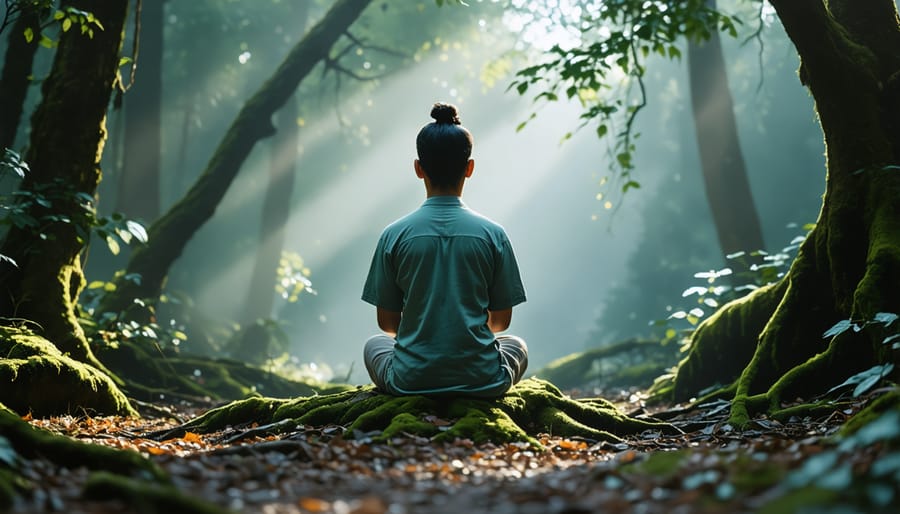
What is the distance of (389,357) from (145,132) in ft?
45.0

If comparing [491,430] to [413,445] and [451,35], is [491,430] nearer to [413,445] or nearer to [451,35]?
[413,445]

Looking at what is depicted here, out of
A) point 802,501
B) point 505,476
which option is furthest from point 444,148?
point 802,501

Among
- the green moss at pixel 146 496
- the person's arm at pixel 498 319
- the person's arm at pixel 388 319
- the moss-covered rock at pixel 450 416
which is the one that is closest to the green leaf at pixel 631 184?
the moss-covered rock at pixel 450 416

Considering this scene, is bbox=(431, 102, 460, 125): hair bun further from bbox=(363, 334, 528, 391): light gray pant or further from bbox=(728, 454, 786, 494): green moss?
bbox=(728, 454, 786, 494): green moss

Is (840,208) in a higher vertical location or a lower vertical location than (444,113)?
lower

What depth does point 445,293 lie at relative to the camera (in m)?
5.06

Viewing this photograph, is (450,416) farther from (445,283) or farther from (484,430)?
(445,283)

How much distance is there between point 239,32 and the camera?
29000 mm

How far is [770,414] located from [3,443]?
4.86 m

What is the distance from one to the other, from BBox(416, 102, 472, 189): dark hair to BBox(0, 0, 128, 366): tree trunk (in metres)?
3.42

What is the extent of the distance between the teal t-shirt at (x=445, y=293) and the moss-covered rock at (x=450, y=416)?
188 millimetres

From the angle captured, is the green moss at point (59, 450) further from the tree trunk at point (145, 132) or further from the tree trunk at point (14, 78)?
the tree trunk at point (145, 132)

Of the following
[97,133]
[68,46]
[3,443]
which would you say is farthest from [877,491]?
[68,46]

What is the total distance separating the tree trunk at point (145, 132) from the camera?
15.8m
